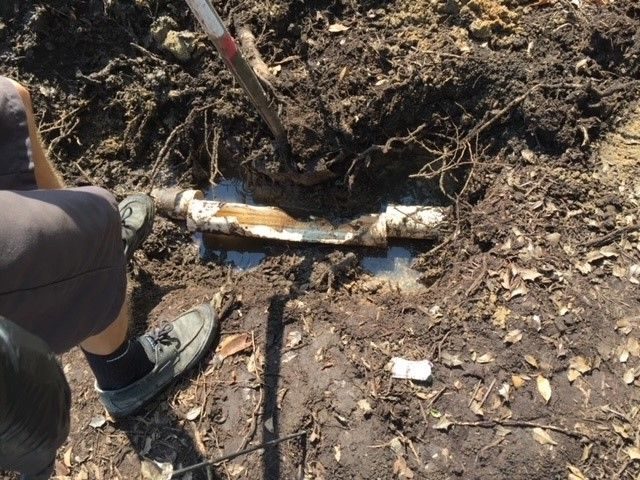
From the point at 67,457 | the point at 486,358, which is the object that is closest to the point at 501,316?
the point at 486,358

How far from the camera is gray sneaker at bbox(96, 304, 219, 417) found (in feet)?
9.66

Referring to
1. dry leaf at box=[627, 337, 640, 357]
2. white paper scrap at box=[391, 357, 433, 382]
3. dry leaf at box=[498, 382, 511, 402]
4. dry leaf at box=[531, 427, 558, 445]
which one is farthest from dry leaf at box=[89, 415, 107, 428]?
dry leaf at box=[627, 337, 640, 357]

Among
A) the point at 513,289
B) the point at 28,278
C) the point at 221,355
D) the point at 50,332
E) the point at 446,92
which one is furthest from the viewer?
the point at 446,92

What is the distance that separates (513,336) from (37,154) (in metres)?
2.35

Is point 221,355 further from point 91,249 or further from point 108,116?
point 108,116

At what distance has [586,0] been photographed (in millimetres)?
3373

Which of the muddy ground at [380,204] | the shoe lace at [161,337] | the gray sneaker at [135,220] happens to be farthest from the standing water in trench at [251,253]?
the shoe lace at [161,337]

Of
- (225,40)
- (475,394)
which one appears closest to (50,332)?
(225,40)

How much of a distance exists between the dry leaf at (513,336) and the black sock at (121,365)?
1.85m

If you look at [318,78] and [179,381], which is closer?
[179,381]

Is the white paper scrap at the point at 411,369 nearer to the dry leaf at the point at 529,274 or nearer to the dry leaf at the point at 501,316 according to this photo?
the dry leaf at the point at 501,316

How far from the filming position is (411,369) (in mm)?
2898

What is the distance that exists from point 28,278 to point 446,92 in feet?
8.27

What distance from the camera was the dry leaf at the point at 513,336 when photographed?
9.32 feet
